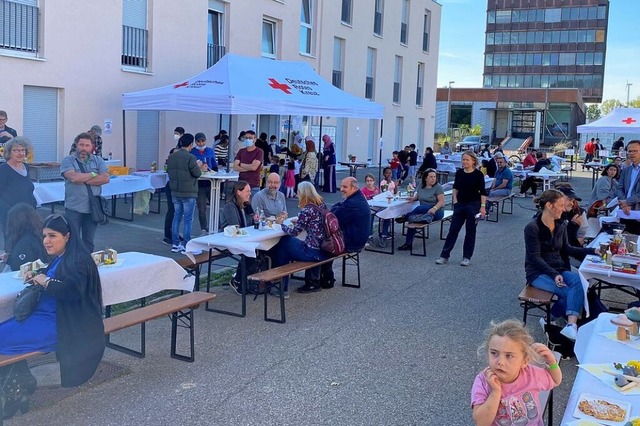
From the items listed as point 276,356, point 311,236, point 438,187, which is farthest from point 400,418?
point 438,187

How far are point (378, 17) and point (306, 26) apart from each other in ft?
19.8

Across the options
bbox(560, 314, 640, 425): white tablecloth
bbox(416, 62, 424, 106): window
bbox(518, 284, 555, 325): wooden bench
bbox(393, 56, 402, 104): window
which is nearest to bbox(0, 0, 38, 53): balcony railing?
bbox(518, 284, 555, 325): wooden bench

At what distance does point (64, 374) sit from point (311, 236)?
3.93 m

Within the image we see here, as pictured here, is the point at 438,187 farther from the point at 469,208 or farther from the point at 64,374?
the point at 64,374

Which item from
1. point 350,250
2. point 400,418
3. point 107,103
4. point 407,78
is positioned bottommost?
point 400,418

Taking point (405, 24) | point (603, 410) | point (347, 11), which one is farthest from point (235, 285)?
point (405, 24)

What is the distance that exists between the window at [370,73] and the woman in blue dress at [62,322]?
981 inches

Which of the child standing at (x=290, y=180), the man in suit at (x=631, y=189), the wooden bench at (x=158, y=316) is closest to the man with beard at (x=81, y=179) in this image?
the wooden bench at (x=158, y=316)

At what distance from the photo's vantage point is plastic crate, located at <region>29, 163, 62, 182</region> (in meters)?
12.5

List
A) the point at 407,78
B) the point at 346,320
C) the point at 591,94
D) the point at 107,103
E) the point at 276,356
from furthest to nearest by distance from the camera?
the point at 591,94
the point at 407,78
the point at 107,103
the point at 346,320
the point at 276,356

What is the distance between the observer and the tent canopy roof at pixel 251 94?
37.9ft

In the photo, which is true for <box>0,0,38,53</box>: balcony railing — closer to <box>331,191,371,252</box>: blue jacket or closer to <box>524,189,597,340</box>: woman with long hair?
<box>331,191,371,252</box>: blue jacket

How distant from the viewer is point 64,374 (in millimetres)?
4613

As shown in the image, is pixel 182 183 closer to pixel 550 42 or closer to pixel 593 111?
pixel 550 42
